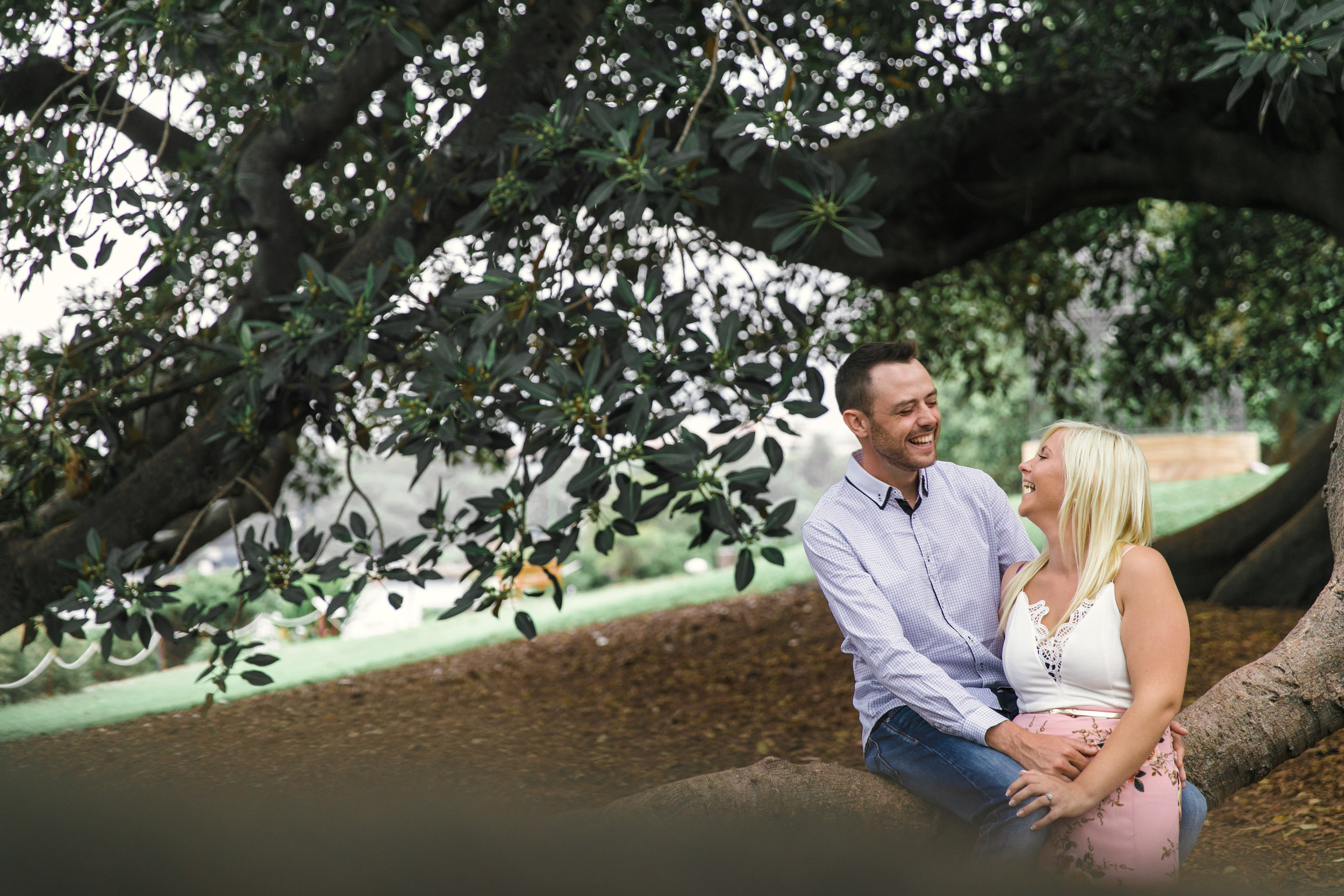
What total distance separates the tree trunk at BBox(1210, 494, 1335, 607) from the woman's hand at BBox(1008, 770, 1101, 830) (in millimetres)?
5584

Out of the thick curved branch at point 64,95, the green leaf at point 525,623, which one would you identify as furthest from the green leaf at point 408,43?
the green leaf at point 525,623

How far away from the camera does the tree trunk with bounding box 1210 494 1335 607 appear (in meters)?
6.75

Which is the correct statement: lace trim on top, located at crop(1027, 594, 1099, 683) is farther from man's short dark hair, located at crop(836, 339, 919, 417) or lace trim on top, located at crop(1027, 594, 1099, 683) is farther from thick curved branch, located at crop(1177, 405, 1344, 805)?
man's short dark hair, located at crop(836, 339, 919, 417)

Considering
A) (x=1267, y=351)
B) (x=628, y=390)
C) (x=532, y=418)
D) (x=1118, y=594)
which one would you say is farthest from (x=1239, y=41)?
(x=1267, y=351)

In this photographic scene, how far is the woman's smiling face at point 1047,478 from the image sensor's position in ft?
7.75

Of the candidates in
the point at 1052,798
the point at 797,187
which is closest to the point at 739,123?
the point at 797,187

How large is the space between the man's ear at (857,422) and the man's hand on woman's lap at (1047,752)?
883 mm

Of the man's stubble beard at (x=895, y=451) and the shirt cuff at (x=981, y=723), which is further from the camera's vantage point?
the man's stubble beard at (x=895, y=451)

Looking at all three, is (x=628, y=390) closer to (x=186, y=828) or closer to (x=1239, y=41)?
(x=1239, y=41)

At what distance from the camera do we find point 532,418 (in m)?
2.98

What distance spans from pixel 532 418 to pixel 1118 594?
1630 millimetres

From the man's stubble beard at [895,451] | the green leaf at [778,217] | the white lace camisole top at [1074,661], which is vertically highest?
the green leaf at [778,217]

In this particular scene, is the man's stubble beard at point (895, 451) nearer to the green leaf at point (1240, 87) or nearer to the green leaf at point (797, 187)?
the green leaf at point (797, 187)

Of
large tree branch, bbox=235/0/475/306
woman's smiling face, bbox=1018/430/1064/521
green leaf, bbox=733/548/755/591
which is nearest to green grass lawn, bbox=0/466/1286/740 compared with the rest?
green leaf, bbox=733/548/755/591
